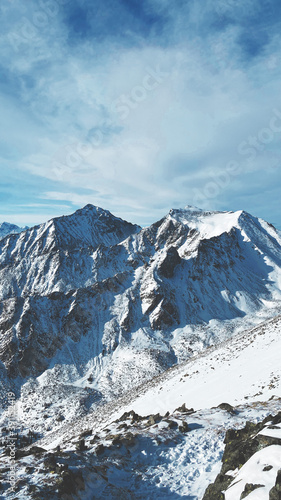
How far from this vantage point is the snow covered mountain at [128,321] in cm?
5616

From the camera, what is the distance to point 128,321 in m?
89.5

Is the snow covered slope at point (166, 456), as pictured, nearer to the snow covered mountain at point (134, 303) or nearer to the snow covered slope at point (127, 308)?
the snow covered slope at point (127, 308)

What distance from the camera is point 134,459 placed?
14039 mm

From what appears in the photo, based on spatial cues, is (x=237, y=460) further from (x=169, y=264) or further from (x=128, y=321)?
(x=169, y=264)

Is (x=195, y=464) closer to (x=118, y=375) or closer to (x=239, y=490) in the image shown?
(x=239, y=490)

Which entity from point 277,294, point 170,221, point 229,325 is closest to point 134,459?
point 229,325

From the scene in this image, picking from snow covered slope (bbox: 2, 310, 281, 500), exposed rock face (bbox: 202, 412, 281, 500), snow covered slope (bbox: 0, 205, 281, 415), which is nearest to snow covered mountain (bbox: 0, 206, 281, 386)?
snow covered slope (bbox: 0, 205, 281, 415)

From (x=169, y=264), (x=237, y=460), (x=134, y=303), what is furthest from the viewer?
(x=169, y=264)

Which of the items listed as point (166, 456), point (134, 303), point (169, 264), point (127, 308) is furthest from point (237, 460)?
point (169, 264)

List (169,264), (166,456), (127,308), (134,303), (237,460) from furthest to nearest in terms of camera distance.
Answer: (169,264) < (134,303) < (127,308) < (166,456) < (237,460)

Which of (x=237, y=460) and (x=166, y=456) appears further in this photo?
(x=166, y=456)

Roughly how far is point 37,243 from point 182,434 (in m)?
168

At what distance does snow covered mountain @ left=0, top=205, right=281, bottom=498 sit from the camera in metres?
56.2

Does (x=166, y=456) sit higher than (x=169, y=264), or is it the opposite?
(x=169, y=264)
